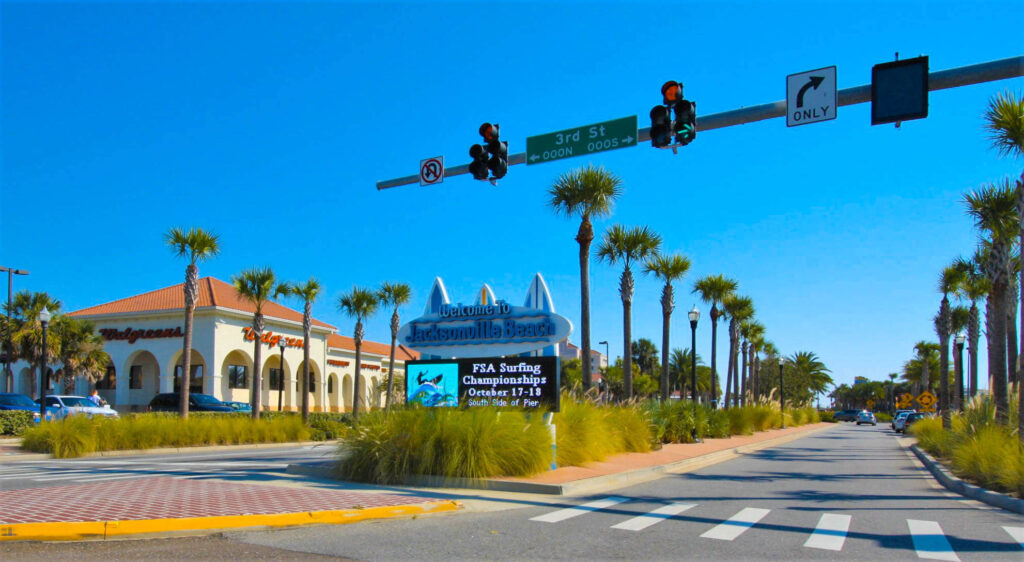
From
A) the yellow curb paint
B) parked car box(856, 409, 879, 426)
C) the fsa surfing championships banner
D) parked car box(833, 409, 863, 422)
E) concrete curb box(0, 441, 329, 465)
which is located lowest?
parked car box(833, 409, 863, 422)

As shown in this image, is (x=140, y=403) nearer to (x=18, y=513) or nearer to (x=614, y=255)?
(x=614, y=255)

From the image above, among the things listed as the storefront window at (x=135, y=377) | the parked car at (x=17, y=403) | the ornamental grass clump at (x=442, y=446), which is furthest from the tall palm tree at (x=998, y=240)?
the storefront window at (x=135, y=377)

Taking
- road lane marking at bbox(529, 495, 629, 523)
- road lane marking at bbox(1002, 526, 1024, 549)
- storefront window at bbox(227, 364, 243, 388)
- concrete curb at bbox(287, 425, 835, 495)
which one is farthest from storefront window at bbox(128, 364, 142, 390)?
road lane marking at bbox(1002, 526, 1024, 549)

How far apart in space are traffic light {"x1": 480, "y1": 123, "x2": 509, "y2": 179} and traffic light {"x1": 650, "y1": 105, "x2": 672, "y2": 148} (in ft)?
9.22

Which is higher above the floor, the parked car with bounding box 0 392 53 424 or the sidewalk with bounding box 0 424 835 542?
the sidewalk with bounding box 0 424 835 542

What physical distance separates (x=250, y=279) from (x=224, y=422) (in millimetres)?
13023

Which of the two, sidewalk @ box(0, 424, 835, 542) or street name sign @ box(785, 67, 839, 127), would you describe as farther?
street name sign @ box(785, 67, 839, 127)

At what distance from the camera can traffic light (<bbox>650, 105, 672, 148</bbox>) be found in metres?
11.7

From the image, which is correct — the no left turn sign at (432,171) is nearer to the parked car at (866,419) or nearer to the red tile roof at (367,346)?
the red tile roof at (367,346)

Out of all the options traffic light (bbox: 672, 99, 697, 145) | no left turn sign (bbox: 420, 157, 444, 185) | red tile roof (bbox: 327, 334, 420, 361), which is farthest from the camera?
red tile roof (bbox: 327, 334, 420, 361)

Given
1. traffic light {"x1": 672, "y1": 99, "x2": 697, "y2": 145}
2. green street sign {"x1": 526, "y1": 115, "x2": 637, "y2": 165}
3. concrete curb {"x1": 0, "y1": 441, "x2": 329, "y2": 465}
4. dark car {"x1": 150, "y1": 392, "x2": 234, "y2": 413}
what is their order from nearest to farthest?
traffic light {"x1": 672, "y1": 99, "x2": 697, "y2": 145} → green street sign {"x1": 526, "y1": 115, "x2": 637, "y2": 165} → concrete curb {"x1": 0, "y1": 441, "x2": 329, "y2": 465} → dark car {"x1": 150, "y1": 392, "x2": 234, "y2": 413}

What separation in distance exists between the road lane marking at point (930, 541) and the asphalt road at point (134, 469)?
32.3ft

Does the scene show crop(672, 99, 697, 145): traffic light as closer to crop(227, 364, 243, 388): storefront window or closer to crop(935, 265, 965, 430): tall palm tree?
crop(935, 265, 965, 430): tall palm tree

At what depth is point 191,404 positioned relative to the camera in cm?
3631
